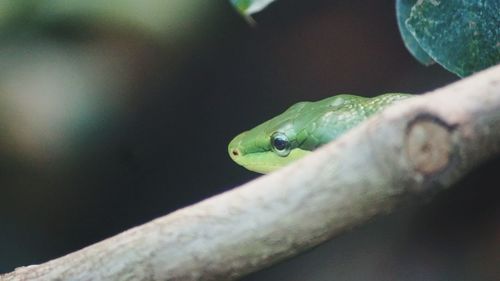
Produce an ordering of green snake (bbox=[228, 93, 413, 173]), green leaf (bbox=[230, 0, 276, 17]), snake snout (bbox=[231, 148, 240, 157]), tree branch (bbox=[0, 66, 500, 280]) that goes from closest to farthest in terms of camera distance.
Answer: tree branch (bbox=[0, 66, 500, 280]) < green leaf (bbox=[230, 0, 276, 17]) < green snake (bbox=[228, 93, 413, 173]) < snake snout (bbox=[231, 148, 240, 157])

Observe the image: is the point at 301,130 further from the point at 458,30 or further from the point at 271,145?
the point at 458,30

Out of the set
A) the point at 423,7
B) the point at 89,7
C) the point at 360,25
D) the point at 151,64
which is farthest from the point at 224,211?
the point at 360,25

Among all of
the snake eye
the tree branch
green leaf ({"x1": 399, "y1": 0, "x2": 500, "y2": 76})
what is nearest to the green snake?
the snake eye

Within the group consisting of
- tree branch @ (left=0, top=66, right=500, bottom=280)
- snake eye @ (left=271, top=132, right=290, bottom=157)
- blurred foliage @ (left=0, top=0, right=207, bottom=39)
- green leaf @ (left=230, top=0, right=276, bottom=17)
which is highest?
blurred foliage @ (left=0, top=0, right=207, bottom=39)

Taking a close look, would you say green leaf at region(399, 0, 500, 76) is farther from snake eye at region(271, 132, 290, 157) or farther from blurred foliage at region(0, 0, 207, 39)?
blurred foliage at region(0, 0, 207, 39)

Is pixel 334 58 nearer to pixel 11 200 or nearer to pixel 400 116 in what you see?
pixel 11 200

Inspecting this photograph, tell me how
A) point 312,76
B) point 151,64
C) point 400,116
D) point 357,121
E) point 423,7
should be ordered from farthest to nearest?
point 312,76 → point 151,64 → point 357,121 → point 423,7 → point 400,116
